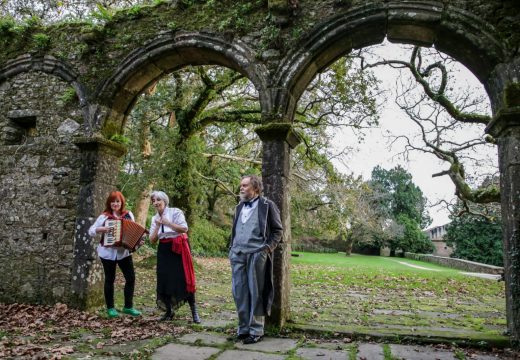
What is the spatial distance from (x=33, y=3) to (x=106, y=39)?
669 cm

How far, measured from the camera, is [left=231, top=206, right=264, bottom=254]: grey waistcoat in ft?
14.4

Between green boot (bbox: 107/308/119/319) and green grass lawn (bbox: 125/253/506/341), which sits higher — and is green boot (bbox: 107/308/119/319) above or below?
below

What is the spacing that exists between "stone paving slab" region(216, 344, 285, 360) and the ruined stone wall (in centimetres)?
357

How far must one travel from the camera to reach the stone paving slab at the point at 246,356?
3.66 metres

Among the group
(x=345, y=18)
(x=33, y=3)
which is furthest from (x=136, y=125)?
(x=345, y=18)

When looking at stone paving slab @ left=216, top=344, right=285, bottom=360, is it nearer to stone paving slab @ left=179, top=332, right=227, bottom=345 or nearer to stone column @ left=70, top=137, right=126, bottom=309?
stone paving slab @ left=179, top=332, right=227, bottom=345

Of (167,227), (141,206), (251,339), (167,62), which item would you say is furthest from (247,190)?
(141,206)

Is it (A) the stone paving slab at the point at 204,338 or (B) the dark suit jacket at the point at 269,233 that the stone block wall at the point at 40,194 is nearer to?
(A) the stone paving slab at the point at 204,338

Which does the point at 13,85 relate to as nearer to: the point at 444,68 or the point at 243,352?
the point at 243,352

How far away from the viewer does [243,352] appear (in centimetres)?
388

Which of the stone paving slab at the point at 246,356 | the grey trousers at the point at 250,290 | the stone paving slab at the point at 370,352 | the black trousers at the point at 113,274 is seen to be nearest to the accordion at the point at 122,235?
the black trousers at the point at 113,274

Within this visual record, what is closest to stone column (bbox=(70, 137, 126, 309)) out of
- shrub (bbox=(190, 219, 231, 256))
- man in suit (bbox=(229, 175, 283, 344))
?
man in suit (bbox=(229, 175, 283, 344))

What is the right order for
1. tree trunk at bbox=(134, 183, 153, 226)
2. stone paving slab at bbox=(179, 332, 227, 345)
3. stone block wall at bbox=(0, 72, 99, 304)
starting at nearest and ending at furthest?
stone paving slab at bbox=(179, 332, 227, 345) < stone block wall at bbox=(0, 72, 99, 304) < tree trunk at bbox=(134, 183, 153, 226)

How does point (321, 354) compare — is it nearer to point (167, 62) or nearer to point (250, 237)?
point (250, 237)
